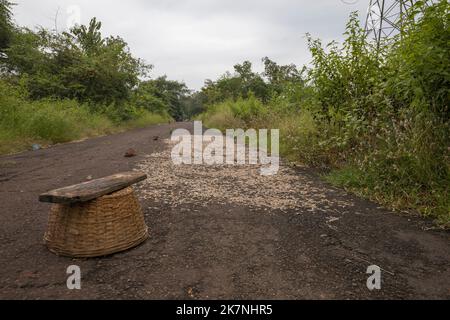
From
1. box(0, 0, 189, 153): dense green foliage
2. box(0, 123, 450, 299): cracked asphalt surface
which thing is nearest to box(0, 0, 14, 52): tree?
box(0, 0, 189, 153): dense green foliage

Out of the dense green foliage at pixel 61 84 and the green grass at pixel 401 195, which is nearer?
the green grass at pixel 401 195

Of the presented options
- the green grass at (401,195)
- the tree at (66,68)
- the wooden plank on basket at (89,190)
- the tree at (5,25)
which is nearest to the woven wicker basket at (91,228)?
the wooden plank on basket at (89,190)

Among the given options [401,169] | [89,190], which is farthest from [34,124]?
[401,169]

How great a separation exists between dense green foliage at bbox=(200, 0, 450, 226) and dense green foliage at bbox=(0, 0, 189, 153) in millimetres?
6562

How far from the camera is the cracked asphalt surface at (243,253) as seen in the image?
174 centimetres

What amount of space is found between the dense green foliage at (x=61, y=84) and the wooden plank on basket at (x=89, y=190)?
617 cm

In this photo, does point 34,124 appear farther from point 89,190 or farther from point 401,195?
point 401,195

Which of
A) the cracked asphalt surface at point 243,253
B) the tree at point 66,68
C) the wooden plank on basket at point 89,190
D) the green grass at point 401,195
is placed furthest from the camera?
the tree at point 66,68

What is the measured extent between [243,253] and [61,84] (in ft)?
43.8

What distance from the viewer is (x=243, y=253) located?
2.18 metres

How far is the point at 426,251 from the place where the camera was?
2.25 m

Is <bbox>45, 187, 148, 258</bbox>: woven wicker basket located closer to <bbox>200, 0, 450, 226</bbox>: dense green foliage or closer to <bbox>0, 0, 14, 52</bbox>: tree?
<bbox>200, 0, 450, 226</bbox>: dense green foliage

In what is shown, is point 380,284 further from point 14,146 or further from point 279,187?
point 14,146

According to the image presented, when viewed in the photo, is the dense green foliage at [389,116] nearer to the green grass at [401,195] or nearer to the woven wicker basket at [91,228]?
the green grass at [401,195]
